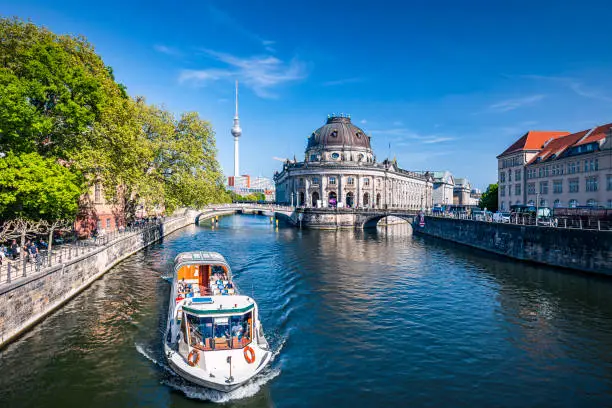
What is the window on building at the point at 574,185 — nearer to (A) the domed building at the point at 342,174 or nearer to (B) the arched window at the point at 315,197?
(A) the domed building at the point at 342,174

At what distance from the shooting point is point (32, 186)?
27.8 meters

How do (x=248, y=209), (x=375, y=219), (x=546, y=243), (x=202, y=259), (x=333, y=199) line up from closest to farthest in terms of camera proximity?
(x=202, y=259), (x=546, y=243), (x=248, y=209), (x=375, y=219), (x=333, y=199)

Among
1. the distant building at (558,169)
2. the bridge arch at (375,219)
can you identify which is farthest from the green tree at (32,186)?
the bridge arch at (375,219)

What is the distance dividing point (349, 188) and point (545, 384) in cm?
9931

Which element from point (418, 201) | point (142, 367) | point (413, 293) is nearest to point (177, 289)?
point (142, 367)

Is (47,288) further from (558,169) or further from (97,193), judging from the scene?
(558,169)

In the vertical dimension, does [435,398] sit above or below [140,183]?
below

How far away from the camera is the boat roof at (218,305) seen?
1830 cm

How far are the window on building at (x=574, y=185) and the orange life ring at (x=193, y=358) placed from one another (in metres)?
66.4

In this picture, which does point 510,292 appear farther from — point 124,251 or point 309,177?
point 309,177

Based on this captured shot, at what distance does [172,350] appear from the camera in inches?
739

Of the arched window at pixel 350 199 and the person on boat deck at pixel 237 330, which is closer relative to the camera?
the person on boat deck at pixel 237 330

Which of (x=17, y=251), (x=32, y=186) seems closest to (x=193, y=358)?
(x=32, y=186)

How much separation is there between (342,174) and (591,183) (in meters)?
63.5
